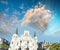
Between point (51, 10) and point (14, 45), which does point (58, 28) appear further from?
point (14, 45)

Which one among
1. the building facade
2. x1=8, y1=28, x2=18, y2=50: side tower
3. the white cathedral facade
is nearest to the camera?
the building facade

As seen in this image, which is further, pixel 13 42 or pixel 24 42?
pixel 24 42

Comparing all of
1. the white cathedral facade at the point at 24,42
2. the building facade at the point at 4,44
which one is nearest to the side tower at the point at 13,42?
the white cathedral facade at the point at 24,42

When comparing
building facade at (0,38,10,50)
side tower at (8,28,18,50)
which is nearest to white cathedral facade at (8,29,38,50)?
side tower at (8,28,18,50)

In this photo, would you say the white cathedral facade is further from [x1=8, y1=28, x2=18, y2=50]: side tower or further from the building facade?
the building facade

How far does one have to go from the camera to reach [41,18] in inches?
195

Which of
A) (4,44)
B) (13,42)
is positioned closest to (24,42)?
(13,42)

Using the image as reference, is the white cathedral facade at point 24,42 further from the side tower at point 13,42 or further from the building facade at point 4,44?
the building facade at point 4,44

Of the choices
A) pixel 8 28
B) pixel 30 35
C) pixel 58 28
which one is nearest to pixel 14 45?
pixel 30 35

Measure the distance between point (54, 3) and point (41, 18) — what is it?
416 millimetres

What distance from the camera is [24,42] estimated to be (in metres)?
5.75

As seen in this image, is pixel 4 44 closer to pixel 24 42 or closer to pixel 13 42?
pixel 13 42

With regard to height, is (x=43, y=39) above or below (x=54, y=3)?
below

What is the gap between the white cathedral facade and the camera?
562 centimetres
